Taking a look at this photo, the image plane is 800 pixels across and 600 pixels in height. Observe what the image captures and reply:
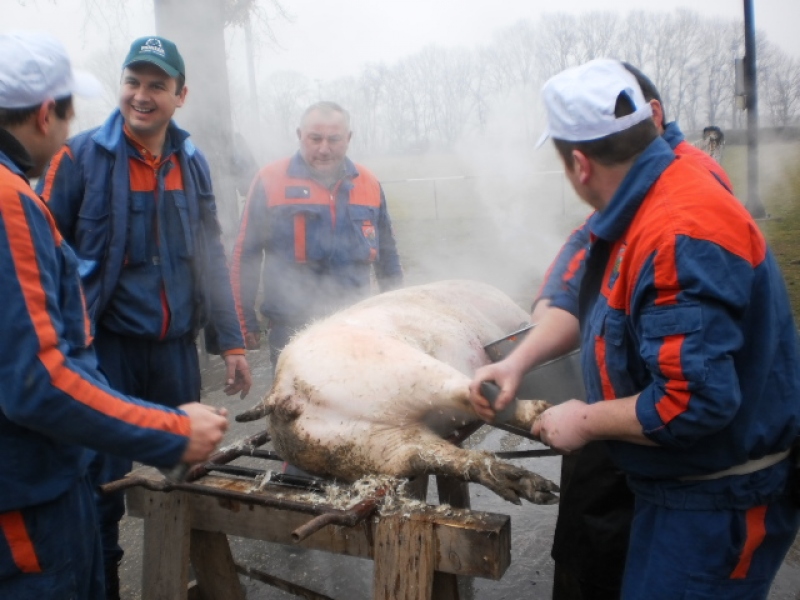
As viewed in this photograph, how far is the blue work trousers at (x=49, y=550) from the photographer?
1.83 m

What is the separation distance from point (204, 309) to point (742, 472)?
235 cm

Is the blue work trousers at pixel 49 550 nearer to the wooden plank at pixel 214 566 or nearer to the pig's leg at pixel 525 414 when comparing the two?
the wooden plank at pixel 214 566

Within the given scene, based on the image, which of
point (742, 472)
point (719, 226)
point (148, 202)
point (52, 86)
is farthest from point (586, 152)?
point (148, 202)

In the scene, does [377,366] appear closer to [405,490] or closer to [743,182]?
[405,490]

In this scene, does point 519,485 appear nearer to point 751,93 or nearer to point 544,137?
point 544,137

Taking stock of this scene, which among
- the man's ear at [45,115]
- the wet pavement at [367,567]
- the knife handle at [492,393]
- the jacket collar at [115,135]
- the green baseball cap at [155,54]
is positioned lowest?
the wet pavement at [367,567]

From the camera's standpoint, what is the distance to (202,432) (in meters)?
1.86

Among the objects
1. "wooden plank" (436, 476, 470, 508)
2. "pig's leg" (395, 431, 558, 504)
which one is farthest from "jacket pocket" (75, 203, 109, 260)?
"wooden plank" (436, 476, 470, 508)

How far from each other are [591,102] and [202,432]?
131 cm

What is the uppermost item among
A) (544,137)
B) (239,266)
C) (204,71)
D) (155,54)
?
(204,71)

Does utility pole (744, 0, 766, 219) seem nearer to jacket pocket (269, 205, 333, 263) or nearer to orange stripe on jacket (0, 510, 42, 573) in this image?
jacket pocket (269, 205, 333, 263)

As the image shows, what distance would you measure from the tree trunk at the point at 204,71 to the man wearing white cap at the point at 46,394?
4.54m

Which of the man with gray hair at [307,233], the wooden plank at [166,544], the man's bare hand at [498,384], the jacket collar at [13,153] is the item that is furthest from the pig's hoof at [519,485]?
the man with gray hair at [307,233]

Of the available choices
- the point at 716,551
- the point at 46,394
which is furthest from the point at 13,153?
the point at 716,551
